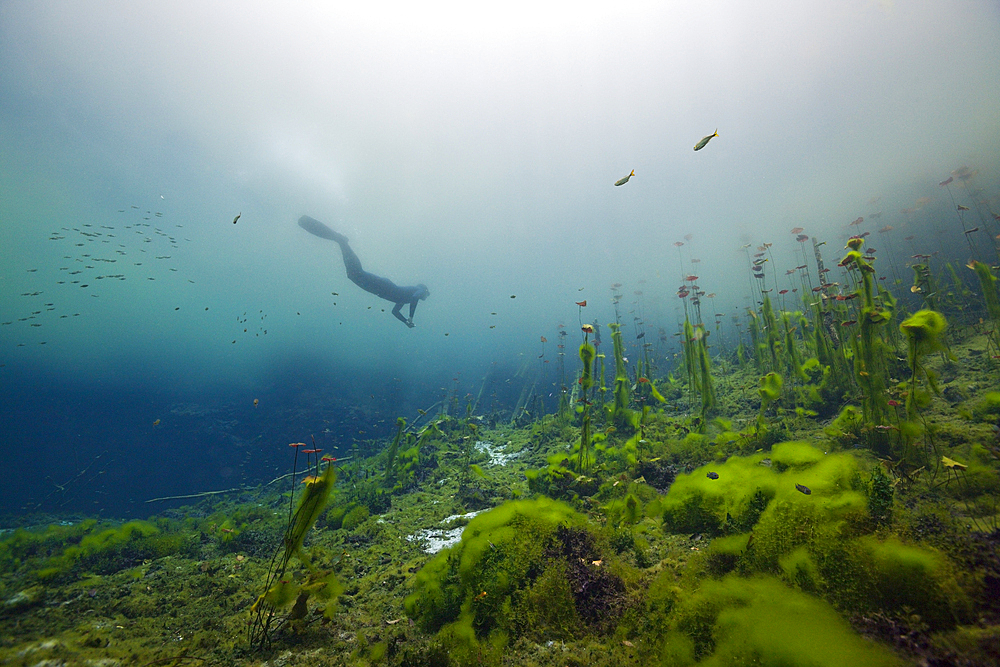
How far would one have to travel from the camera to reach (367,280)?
20359 mm

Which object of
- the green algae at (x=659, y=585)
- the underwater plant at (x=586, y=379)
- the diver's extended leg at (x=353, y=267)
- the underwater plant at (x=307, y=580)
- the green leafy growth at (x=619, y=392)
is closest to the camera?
Result: the green algae at (x=659, y=585)

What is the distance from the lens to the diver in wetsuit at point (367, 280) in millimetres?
20203

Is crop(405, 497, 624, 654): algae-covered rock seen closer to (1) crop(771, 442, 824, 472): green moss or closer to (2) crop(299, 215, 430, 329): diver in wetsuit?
(1) crop(771, 442, 824, 472): green moss

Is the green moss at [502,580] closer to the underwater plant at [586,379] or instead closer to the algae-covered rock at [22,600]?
the underwater plant at [586,379]

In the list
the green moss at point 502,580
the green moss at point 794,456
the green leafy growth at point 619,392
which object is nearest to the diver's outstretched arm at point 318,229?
the green leafy growth at point 619,392

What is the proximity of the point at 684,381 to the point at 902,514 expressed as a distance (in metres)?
12.1

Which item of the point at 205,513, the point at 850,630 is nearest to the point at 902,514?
the point at 850,630

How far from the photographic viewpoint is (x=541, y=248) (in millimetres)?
42500

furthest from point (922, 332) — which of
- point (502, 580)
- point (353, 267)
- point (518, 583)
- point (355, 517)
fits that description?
point (353, 267)

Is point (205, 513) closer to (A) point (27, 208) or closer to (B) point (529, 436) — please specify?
(B) point (529, 436)

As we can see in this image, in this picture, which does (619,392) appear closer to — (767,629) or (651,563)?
(651,563)

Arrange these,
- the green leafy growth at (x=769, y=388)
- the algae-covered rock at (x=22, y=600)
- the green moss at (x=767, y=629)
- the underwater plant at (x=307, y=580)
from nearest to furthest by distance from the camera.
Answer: the green moss at (x=767, y=629) → the underwater plant at (x=307, y=580) → the algae-covered rock at (x=22, y=600) → the green leafy growth at (x=769, y=388)

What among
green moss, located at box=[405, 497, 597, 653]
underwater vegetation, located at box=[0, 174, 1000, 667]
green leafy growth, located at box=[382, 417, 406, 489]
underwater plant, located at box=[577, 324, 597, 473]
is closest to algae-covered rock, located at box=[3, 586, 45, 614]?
underwater vegetation, located at box=[0, 174, 1000, 667]

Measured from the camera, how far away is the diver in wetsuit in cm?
2020
